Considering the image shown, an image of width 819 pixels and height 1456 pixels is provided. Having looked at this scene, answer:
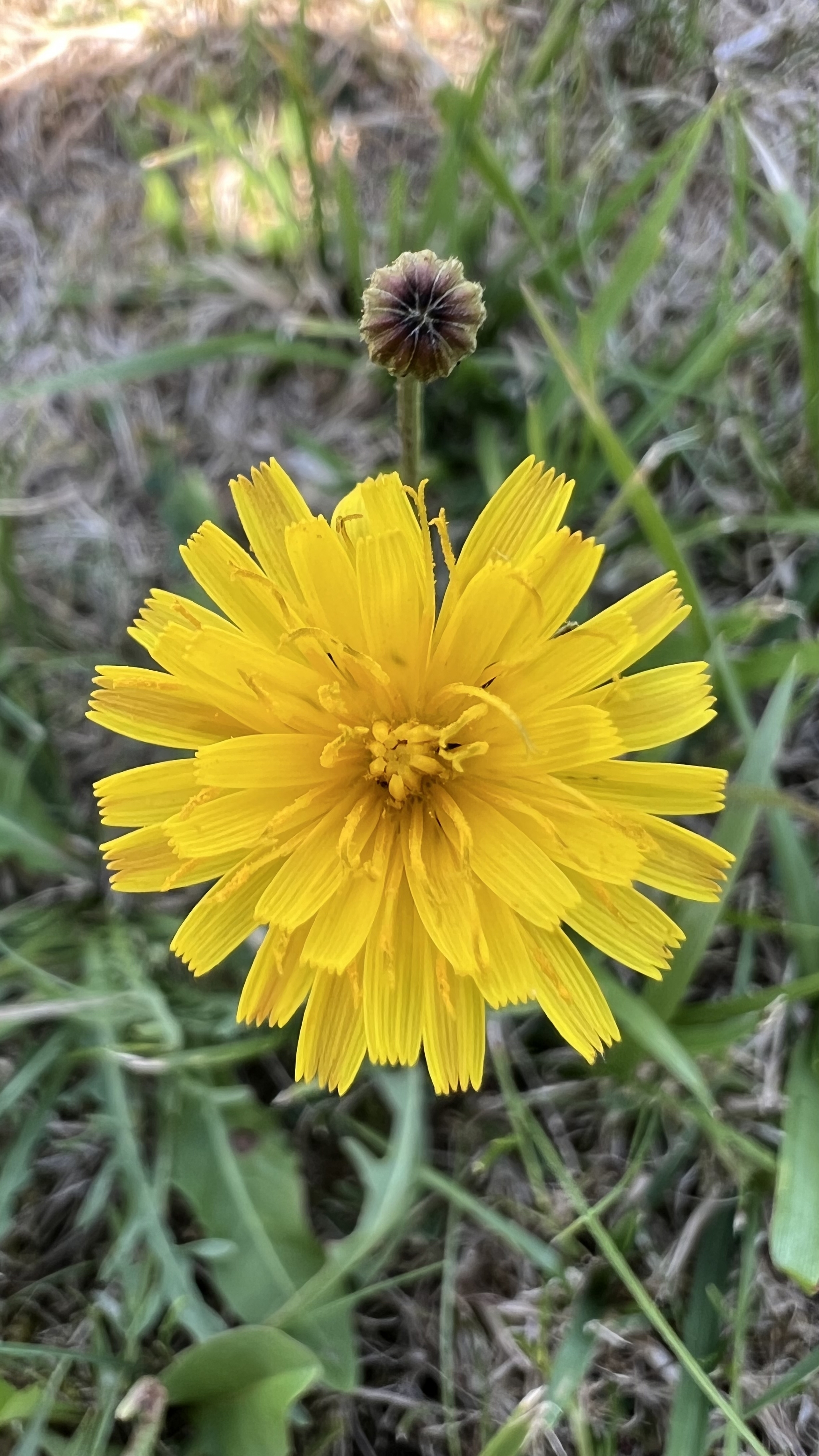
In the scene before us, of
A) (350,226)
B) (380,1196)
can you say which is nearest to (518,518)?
(350,226)

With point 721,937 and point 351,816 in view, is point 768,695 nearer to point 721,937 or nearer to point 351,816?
point 721,937

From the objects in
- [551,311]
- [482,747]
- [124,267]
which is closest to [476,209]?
[551,311]

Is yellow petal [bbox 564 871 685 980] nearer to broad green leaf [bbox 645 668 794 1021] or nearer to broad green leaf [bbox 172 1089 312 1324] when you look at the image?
broad green leaf [bbox 645 668 794 1021]

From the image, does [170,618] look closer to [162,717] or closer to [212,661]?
[162,717]

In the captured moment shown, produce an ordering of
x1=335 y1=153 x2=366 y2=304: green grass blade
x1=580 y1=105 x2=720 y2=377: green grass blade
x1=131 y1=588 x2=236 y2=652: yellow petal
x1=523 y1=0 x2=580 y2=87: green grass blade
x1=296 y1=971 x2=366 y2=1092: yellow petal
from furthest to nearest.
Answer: x1=523 y1=0 x2=580 y2=87: green grass blade → x1=335 y1=153 x2=366 y2=304: green grass blade → x1=580 y1=105 x2=720 y2=377: green grass blade → x1=296 y1=971 x2=366 y2=1092: yellow petal → x1=131 y1=588 x2=236 y2=652: yellow petal

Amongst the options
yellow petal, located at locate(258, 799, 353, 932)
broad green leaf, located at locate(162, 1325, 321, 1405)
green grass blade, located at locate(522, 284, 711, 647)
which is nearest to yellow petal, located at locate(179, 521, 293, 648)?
yellow petal, located at locate(258, 799, 353, 932)

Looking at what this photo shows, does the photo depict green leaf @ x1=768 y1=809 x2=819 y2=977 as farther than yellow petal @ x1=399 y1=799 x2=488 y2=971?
Yes

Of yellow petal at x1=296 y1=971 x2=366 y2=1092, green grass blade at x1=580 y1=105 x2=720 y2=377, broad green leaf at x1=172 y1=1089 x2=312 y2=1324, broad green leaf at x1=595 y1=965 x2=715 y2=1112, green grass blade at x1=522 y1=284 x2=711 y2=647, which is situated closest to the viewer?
yellow petal at x1=296 y1=971 x2=366 y2=1092
